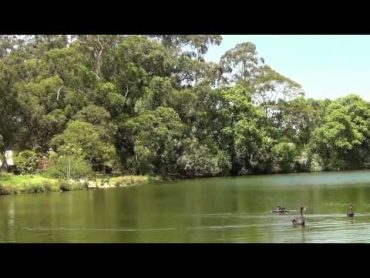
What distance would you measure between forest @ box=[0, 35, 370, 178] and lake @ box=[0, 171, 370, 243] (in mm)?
7020

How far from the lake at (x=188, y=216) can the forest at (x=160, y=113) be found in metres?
7.02

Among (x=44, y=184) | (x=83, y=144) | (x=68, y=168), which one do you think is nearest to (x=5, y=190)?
(x=44, y=184)

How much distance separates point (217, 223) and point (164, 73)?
23.1m

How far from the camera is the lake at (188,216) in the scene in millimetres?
12156

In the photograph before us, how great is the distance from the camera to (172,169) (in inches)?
1351

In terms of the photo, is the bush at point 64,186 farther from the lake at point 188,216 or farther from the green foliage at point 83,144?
the green foliage at point 83,144

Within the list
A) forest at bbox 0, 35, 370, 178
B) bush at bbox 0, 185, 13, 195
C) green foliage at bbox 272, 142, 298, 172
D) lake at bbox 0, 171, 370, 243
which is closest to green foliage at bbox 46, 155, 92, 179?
forest at bbox 0, 35, 370, 178

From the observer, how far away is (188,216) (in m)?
16.0

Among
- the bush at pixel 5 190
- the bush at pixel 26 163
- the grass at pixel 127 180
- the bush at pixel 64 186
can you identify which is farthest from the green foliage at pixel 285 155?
the bush at pixel 5 190

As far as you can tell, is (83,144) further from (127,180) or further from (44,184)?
(44,184)

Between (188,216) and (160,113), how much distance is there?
17.7m

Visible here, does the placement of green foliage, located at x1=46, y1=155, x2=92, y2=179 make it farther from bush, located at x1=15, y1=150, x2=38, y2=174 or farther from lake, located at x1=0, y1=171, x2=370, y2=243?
lake, located at x1=0, y1=171, x2=370, y2=243
